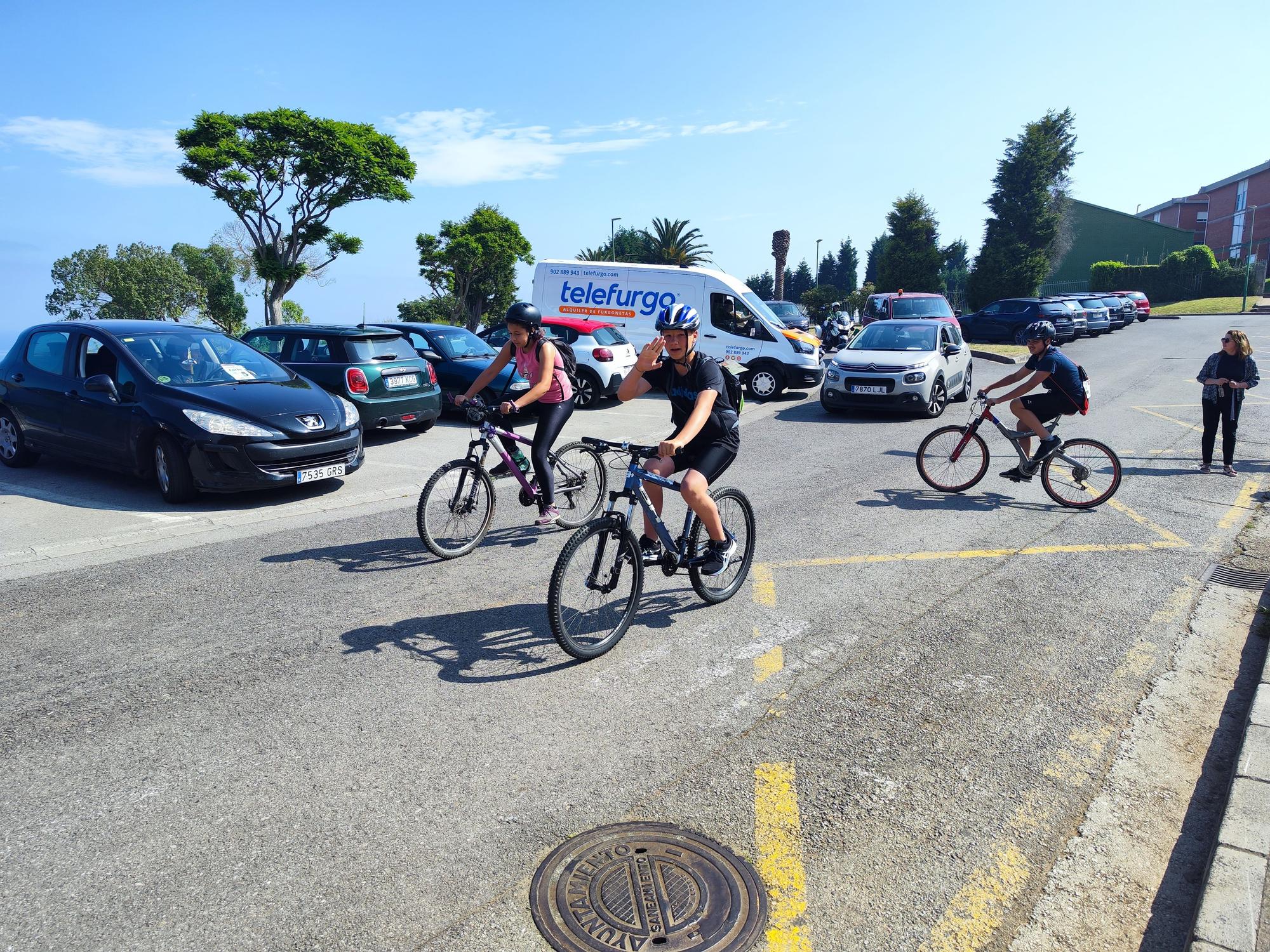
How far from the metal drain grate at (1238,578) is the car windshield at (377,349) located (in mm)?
9358

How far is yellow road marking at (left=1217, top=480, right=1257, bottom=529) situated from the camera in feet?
25.1

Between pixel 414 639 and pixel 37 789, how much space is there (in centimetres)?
187

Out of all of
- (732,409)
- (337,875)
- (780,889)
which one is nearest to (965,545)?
(732,409)

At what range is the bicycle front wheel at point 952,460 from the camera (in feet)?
28.8

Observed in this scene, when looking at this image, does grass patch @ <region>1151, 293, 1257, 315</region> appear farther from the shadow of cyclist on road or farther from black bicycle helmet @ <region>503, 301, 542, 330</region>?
the shadow of cyclist on road

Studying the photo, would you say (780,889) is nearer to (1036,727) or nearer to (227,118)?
(1036,727)

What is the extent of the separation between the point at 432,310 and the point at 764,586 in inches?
2071

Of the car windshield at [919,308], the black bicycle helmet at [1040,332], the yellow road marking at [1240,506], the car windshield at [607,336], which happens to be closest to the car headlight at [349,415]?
the black bicycle helmet at [1040,332]

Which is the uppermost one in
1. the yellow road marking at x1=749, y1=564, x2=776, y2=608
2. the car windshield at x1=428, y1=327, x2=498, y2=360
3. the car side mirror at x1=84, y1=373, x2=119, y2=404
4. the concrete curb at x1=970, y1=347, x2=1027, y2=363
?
the car windshield at x1=428, y1=327, x2=498, y2=360

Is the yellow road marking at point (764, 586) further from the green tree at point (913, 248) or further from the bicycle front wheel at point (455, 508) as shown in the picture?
the green tree at point (913, 248)

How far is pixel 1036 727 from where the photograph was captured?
395 cm

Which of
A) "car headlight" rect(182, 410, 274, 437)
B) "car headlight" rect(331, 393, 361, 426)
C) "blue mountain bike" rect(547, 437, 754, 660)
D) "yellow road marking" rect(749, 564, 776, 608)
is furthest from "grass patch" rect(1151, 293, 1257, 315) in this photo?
"blue mountain bike" rect(547, 437, 754, 660)

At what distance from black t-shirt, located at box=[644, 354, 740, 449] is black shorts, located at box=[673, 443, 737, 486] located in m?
0.03

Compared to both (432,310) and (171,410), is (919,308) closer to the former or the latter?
(171,410)
